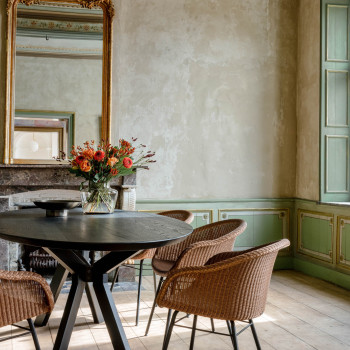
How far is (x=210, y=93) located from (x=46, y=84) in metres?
1.73

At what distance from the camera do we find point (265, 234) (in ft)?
16.8

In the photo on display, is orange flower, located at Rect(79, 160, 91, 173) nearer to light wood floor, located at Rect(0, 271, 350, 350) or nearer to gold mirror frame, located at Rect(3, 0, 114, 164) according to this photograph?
light wood floor, located at Rect(0, 271, 350, 350)

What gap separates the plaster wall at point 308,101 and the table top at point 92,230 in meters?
2.49

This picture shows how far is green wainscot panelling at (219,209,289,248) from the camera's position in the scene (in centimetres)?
501

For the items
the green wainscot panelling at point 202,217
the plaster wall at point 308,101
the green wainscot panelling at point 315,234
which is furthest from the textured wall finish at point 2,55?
the green wainscot panelling at point 315,234

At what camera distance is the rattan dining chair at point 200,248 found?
2607mm

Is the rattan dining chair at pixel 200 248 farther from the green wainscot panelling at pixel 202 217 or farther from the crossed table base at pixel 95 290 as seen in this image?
the green wainscot panelling at pixel 202 217

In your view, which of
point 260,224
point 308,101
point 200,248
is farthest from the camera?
point 260,224

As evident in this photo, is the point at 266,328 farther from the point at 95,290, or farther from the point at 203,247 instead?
the point at 95,290

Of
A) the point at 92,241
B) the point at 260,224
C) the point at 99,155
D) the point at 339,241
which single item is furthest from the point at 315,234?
the point at 92,241

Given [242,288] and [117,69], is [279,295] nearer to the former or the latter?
[242,288]

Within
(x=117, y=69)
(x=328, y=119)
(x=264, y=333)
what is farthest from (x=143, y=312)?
(x=328, y=119)

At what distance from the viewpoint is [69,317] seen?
7.74 feet

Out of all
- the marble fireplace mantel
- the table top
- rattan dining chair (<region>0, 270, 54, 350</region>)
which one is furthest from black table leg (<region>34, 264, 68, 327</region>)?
the marble fireplace mantel
